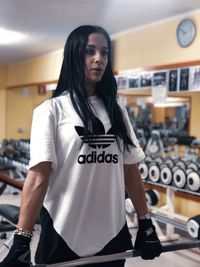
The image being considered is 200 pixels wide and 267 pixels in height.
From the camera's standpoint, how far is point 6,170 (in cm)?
623

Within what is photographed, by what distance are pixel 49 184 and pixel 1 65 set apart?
24.0 feet

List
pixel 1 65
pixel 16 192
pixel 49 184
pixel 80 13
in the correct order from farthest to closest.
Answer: pixel 1 65 → pixel 16 192 → pixel 80 13 → pixel 49 184

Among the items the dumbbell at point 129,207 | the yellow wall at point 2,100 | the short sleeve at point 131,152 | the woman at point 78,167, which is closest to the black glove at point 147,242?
the woman at point 78,167

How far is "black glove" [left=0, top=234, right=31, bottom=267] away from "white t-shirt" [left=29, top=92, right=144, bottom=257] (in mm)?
116

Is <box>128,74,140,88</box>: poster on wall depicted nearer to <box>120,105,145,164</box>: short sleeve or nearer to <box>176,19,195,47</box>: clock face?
<box>176,19,195,47</box>: clock face

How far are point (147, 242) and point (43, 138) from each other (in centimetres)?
54

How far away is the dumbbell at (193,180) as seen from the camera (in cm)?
346

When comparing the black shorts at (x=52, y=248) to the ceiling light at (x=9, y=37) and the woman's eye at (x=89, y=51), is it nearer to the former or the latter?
the woman's eye at (x=89, y=51)

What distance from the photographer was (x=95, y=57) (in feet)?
4.16

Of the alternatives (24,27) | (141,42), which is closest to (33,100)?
(24,27)

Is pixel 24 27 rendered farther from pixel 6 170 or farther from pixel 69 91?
pixel 69 91

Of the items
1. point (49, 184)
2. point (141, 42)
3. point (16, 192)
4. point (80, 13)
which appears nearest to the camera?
point (49, 184)

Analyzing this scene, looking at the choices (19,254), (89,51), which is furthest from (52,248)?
(89,51)

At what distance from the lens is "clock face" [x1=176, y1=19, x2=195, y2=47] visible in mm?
3795
